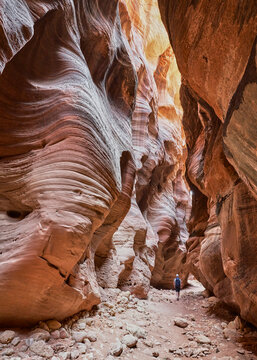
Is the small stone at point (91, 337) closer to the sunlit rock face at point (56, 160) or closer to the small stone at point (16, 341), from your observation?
the sunlit rock face at point (56, 160)

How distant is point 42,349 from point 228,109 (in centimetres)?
389

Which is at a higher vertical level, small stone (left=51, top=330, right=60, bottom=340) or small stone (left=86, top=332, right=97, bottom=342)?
small stone (left=51, top=330, right=60, bottom=340)

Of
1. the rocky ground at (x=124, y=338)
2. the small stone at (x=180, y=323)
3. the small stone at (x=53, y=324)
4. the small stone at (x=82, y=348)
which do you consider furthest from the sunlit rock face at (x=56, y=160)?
the small stone at (x=180, y=323)

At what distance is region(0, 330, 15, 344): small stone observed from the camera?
10.0 ft

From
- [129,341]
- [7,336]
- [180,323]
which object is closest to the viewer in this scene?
[7,336]

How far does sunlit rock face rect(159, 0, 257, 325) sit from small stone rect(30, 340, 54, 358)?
→ 345cm

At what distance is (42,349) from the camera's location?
120 inches

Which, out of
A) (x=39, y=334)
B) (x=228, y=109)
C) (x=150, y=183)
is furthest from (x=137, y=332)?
(x=150, y=183)

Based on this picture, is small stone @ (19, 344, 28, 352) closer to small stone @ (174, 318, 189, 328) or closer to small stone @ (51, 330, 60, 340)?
small stone @ (51, 330, 60, 340)

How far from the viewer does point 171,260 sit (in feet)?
59.6

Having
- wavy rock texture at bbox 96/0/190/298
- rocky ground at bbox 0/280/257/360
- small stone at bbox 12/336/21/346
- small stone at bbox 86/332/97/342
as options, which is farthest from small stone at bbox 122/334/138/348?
wavy rock texture at bbox 96/0/190/298

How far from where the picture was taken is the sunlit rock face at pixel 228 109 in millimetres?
2615

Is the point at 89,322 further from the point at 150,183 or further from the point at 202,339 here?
the point at 150,183

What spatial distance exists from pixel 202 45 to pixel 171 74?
78.0 ft
